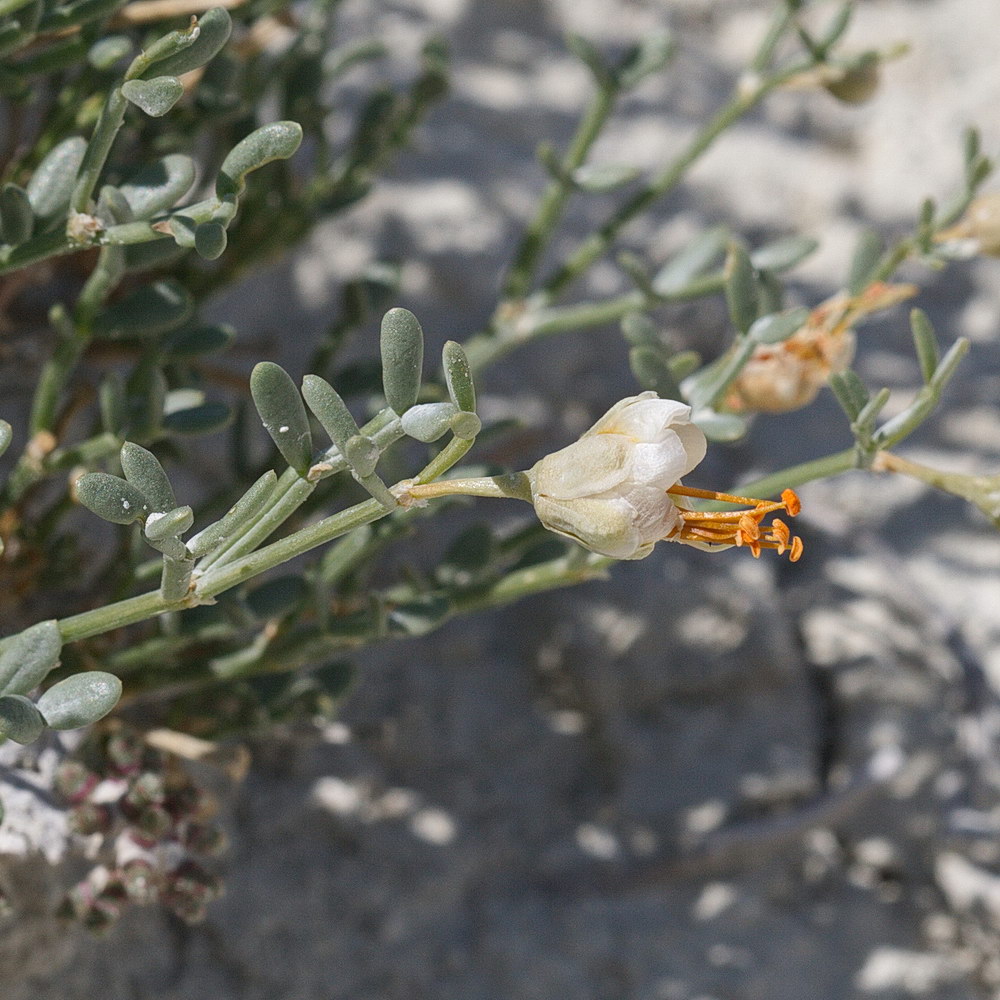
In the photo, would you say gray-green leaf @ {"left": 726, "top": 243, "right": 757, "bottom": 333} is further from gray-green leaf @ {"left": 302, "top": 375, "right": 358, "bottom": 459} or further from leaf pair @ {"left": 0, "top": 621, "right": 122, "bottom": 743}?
leaf pair @ {"left": 0, "top": 621, "right": 122, "bottom": 743}

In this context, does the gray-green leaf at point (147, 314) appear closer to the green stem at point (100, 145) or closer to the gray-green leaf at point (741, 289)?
the green stem at point (100, 145)

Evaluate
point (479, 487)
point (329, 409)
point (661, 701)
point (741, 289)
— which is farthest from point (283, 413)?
point (661, 701)

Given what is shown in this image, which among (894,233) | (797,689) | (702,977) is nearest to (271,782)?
(702,977)

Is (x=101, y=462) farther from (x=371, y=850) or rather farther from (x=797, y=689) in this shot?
(x=797, y=689)

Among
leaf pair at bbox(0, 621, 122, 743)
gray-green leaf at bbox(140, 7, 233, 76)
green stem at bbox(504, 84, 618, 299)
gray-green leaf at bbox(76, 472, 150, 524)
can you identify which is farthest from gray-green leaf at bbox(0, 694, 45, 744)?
Answer: green stem at bbox(504, 84, 618, 299)

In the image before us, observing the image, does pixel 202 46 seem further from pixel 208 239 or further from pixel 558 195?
pixel 558 195
